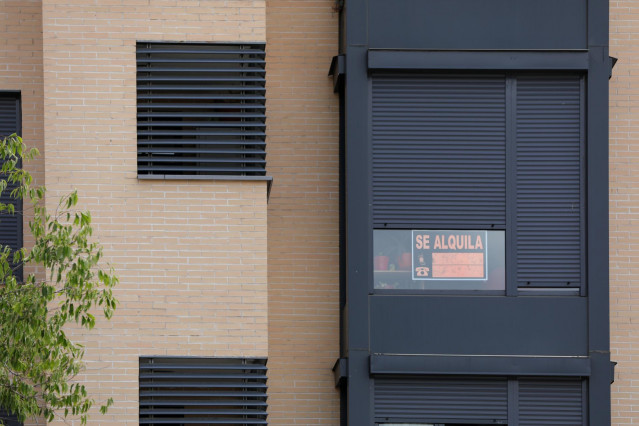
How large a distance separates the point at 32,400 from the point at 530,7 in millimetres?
7623

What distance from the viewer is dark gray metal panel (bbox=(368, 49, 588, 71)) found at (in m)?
14.3

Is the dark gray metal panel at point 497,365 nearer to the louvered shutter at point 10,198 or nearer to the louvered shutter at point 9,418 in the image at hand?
the louvered shutter at point 9,418

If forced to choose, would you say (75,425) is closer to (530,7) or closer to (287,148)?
(287,148)

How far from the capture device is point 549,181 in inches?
561

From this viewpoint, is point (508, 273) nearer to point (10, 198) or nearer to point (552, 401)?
point (552, 401)

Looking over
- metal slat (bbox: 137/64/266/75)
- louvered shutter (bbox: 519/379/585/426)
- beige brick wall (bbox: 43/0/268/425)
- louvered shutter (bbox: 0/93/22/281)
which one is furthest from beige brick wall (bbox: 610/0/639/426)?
louvered shutter (bbox: 0/93/22/281)

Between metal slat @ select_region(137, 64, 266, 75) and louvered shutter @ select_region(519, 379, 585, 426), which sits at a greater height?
metal slat @ select_region(137, 64, 266, 75)

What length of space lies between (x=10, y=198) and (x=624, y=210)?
8.01m

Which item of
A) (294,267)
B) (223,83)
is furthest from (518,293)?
(223,83)

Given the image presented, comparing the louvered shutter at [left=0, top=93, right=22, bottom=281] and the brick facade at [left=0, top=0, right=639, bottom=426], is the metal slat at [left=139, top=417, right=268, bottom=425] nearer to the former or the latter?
the brick facade at [left=0, top=0, right=639, bottom=426]

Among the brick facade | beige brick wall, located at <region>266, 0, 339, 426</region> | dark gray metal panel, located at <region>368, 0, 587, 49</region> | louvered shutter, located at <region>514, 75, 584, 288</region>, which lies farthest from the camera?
beige brick wall, located at <region>266, 0, 339, 426</region>

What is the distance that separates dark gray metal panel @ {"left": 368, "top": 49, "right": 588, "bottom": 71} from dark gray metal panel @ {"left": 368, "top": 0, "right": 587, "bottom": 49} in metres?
0.12

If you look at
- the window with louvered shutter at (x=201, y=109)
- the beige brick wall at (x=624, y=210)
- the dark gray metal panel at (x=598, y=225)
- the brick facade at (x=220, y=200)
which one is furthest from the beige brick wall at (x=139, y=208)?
the beige brick wall at (x=624, y=210)

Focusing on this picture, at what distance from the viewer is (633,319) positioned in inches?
593
